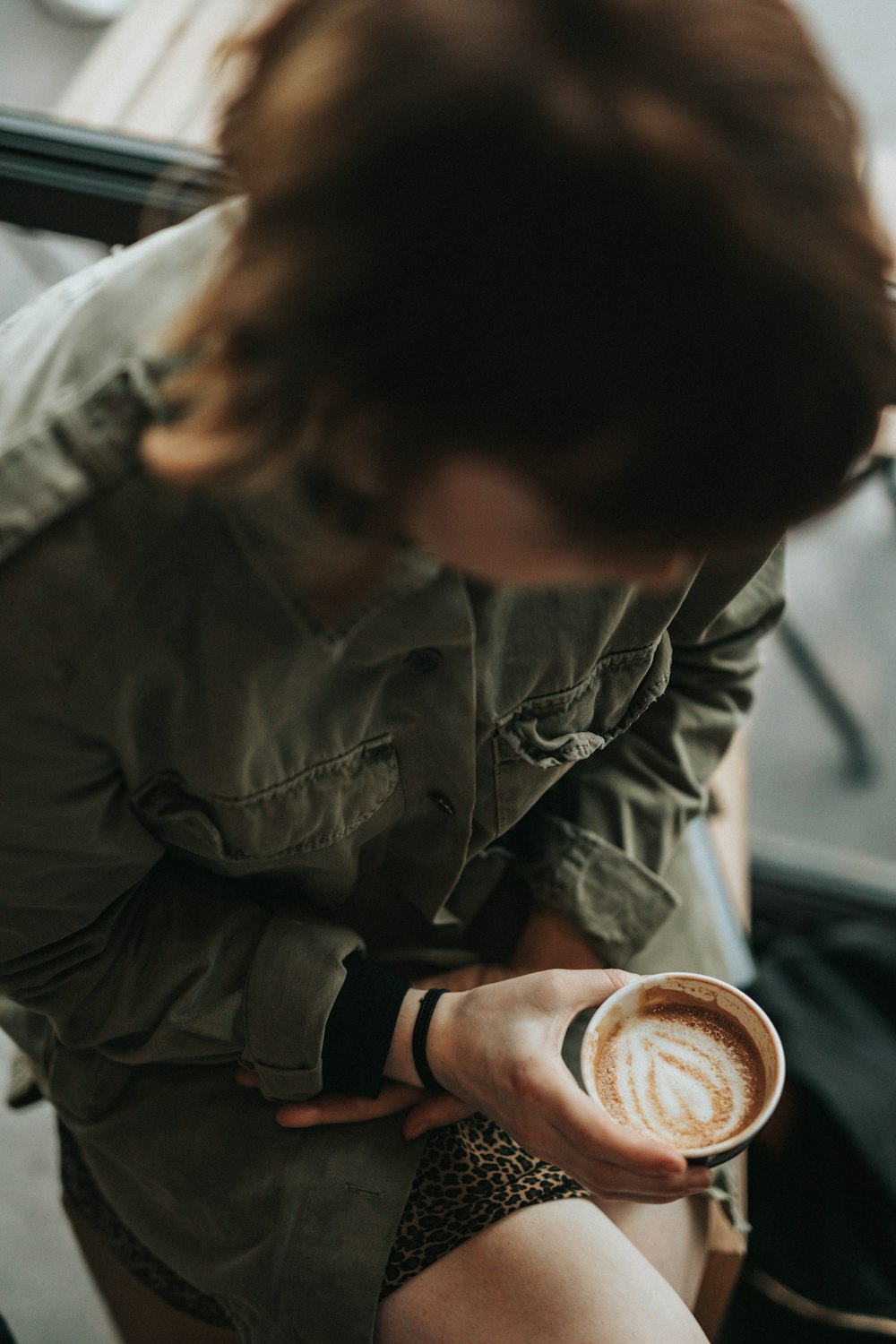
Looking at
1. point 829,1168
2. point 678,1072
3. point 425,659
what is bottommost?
point 829,1168

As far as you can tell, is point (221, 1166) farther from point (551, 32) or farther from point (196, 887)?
point (551, 32)

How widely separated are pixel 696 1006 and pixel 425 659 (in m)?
0.35

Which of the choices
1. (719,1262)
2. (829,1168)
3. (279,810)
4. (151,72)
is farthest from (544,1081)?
(151,72)

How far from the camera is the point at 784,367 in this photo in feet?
1.71

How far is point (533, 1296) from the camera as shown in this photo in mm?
863

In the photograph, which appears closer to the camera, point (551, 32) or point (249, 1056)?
point (551, 32)

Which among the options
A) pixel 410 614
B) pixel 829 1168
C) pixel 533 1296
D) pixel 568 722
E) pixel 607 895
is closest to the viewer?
pixel 410 614

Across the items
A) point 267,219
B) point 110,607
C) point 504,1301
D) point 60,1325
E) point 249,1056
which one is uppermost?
point 267,219

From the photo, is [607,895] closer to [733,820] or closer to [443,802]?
[443,802]

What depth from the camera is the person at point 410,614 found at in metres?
0.48

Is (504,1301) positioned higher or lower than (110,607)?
lower

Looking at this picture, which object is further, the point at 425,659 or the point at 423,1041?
the point at 423,1041

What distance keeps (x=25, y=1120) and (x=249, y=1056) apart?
1.01 metres

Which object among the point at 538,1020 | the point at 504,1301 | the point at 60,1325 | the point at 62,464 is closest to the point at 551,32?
the point at 62,464
